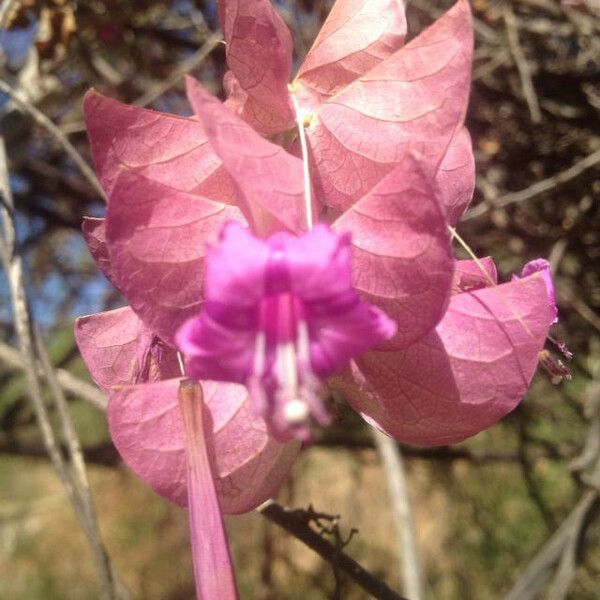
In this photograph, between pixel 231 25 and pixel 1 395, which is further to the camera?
pixel 1 395

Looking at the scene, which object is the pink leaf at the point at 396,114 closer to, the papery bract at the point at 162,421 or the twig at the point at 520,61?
the papery bract at the point at 162,421

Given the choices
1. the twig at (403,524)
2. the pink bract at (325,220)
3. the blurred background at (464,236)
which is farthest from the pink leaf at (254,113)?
the twig at (403,524)

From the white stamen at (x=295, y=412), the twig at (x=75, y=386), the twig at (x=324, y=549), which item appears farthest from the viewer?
the twig at (x=75, y=386)

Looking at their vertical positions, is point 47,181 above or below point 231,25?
below

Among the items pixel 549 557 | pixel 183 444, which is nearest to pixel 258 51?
pixel 183 444

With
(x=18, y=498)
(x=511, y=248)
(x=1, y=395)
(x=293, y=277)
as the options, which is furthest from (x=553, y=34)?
(x=18, y=498)

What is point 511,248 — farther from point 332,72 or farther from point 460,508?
point 460,508

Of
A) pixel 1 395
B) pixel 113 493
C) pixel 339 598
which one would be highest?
pixel 339 598
